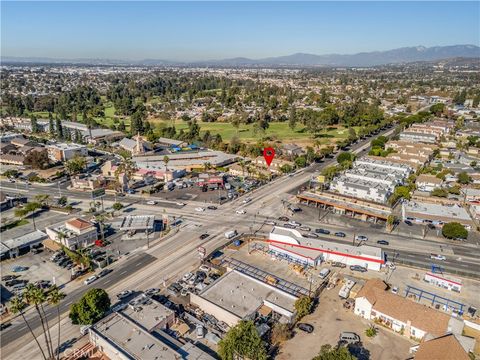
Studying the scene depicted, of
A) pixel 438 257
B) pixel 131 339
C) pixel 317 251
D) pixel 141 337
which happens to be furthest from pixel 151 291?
pixel 438 257

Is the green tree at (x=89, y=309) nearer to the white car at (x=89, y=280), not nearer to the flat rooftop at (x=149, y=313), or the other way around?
the flat rooftop at (x=149, y=313)

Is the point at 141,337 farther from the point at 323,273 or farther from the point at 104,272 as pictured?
the point at 323,273

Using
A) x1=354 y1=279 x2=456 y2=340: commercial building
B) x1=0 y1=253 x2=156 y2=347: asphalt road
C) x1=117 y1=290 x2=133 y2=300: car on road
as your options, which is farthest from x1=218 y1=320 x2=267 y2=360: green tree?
x1=0 y1=253 x2=156 y2=347: asphalt road

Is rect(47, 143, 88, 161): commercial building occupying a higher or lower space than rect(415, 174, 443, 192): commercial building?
higher

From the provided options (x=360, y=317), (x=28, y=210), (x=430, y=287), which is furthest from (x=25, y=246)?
(x=430, y=287)

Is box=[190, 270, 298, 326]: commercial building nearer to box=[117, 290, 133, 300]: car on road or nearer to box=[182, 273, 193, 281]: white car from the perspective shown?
box=[182, 273, 193, 281]: white car

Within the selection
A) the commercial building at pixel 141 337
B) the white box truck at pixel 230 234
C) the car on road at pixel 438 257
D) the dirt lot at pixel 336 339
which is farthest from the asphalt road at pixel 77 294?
the car on road at pixel 438 257

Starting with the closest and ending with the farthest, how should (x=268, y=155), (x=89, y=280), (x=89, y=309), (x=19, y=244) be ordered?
(x=89, y=309)
(x=89, y=280)
(x=19, y=244)
(x=268, y=155)
